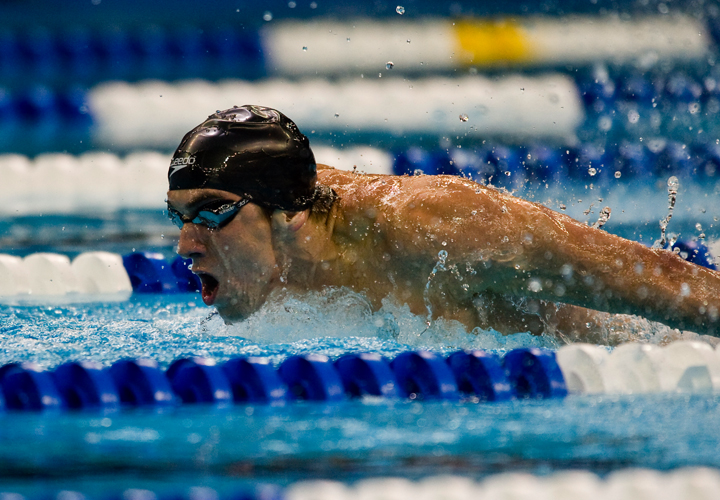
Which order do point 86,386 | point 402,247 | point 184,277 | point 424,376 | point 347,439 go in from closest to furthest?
point 347,439 → point 86,386 → point 424,376 → point 402,247 → point 184,277

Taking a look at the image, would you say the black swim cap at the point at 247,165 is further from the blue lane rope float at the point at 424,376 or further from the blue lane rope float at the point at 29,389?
the blue lane rope float at the point at 29,389

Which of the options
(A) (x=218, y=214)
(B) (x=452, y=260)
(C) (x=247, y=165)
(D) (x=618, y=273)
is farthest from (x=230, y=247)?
(D) (x=618, y=273)

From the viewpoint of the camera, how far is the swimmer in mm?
1908

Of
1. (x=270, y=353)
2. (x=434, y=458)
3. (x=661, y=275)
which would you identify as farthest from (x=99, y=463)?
(x=661, y=275)

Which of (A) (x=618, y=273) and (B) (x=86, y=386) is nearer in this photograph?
(B) (x=86, y=386)

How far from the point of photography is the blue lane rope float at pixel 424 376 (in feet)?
6.14

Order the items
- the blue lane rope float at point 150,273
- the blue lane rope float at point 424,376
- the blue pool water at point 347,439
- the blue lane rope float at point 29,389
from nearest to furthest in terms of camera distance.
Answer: the blue pool water at point 347,439, the blue lane rope float at point 29,389, the blue lane rope float at point 424,376, the blue lane rope float at point 150,273

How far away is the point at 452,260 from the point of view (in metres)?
1.95

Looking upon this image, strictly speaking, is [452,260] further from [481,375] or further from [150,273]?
[150,273]

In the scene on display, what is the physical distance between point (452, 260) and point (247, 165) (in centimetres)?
59

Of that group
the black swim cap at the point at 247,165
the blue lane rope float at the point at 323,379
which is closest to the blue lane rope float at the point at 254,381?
the blue lane rope float at the point at 323,379

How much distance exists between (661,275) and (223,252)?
1061 millimetres

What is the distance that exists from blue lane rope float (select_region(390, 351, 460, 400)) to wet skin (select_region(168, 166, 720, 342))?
0.75 feet

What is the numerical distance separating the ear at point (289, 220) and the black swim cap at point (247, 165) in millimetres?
15
